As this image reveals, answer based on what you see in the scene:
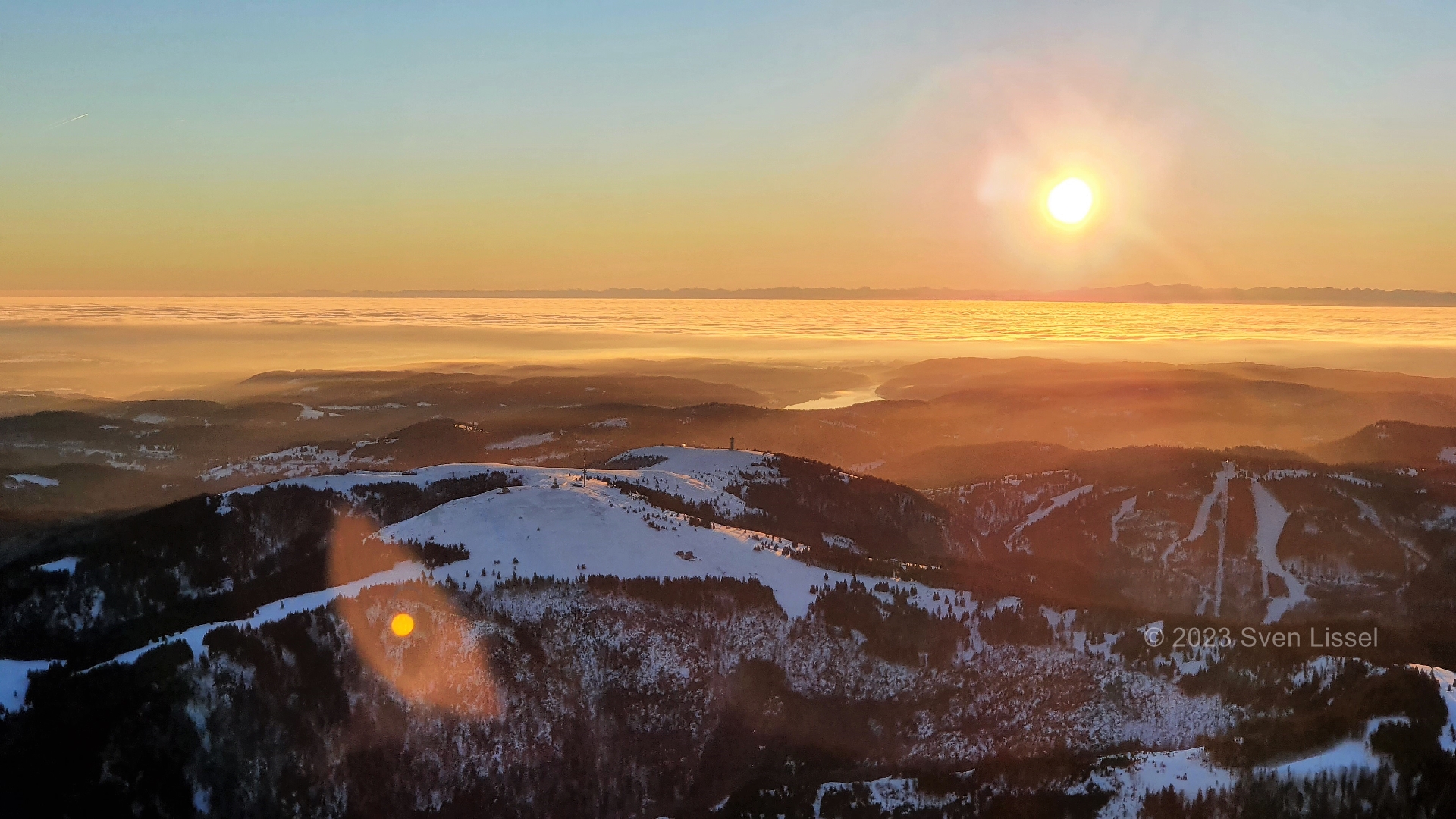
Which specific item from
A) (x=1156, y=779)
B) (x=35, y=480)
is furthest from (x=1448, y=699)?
(x=35, y=480)

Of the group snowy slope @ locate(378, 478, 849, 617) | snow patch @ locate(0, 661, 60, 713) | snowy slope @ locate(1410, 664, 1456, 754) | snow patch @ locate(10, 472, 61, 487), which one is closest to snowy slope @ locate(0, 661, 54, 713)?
snow patch @ locate(0, 661, 60, 713)

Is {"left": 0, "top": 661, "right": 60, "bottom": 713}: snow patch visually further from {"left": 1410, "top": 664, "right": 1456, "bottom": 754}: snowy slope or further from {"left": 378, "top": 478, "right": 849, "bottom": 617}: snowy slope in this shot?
{"left": 1410, "top": 664, "right": 1456, "bottom": 754}: snowy slope

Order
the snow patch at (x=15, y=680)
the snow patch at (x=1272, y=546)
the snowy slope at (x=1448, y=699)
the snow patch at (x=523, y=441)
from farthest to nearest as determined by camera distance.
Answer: the snow patch at (x=523, y=441) < the snow patch at (x=1272, y=546) < the snow patch at (x=15, y=680) < the snowy slope at (x=1448, y=699)

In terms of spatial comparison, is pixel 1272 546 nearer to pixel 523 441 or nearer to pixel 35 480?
pixel 523 441

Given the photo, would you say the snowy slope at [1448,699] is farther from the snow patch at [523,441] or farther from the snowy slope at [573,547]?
the snow patch at [523,441]

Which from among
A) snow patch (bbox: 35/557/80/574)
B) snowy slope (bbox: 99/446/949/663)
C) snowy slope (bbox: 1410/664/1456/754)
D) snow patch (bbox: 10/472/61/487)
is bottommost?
snow patch (bbox: 10/472/61/487)

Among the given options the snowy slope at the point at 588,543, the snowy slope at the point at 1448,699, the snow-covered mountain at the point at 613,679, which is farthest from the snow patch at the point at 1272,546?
the snowy slope at the point at 588,543

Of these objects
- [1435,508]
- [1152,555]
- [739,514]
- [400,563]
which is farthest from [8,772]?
[1435,508]

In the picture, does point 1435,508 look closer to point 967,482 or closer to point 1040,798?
point 967,482

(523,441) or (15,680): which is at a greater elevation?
(15,680)
